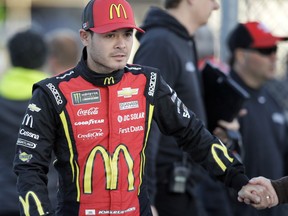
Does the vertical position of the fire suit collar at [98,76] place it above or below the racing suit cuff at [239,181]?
above

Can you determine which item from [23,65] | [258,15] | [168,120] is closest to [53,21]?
[258,15]

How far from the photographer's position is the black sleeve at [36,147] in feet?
13.3

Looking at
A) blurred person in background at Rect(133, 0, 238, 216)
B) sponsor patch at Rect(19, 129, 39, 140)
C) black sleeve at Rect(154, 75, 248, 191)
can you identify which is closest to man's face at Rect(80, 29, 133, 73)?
black sleeve at Rect(154, 75, 248, 191)

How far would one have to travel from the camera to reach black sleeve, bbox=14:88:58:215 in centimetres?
405

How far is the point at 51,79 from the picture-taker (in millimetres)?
4238

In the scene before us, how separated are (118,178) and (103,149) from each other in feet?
0.52

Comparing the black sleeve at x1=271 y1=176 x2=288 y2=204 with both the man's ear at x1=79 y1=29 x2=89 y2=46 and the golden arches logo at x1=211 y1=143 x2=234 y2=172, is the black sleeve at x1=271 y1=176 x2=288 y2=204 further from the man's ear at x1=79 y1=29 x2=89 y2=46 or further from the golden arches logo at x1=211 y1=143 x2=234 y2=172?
the man's ear at x1=79 y1=29 x2=89 y2=46

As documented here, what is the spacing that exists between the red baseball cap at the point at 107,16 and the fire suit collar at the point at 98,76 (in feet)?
0.64

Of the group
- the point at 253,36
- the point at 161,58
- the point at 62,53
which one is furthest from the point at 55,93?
the point at 62,53

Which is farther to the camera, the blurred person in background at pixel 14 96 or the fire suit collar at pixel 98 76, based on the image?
the blurred person in background at pixel 14 96

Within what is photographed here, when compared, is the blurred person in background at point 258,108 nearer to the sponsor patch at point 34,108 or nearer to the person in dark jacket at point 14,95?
the person in dark jacket at point 14,95

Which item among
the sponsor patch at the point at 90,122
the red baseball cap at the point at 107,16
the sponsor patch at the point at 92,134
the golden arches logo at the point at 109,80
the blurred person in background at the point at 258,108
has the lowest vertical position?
the blurred person in background at the point at 258,108

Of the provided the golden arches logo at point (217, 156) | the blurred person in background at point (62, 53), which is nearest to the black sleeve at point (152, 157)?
the golden arches logo at point (217, 156)

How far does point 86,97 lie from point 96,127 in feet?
0.50
